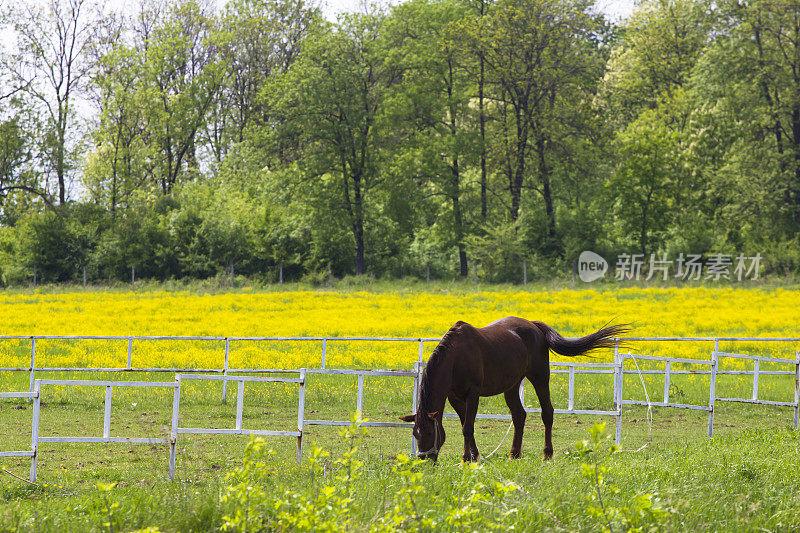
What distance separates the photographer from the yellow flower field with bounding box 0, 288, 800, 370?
20.4 meters

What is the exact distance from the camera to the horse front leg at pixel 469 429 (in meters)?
9.02

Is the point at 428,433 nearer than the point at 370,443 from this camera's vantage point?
Yes

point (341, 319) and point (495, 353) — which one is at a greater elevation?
point (495, 353)

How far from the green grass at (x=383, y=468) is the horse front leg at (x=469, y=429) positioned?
0.86ft

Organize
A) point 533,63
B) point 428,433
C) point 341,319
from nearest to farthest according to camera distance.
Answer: point 428,433 → point 341,319 → point 533,63

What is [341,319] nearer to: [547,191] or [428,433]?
[428,433]

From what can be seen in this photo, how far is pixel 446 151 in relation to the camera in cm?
4581

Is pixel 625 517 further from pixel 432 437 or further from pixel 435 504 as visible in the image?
pixel 432 437

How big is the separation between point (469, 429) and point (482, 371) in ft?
2.09

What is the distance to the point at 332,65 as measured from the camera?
150 feet

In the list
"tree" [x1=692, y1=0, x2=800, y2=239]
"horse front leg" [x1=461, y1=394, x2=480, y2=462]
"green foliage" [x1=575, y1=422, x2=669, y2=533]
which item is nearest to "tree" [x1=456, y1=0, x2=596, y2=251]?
"tree" [x1=692, y1=0, x2=800, y2=239]

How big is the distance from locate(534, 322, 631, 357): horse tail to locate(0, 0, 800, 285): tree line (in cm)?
3220

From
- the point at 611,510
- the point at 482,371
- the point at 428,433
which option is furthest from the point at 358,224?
the point at 611,510

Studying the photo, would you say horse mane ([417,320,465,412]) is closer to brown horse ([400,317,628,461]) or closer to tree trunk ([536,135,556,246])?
brown horse ([400,317,628,461])
